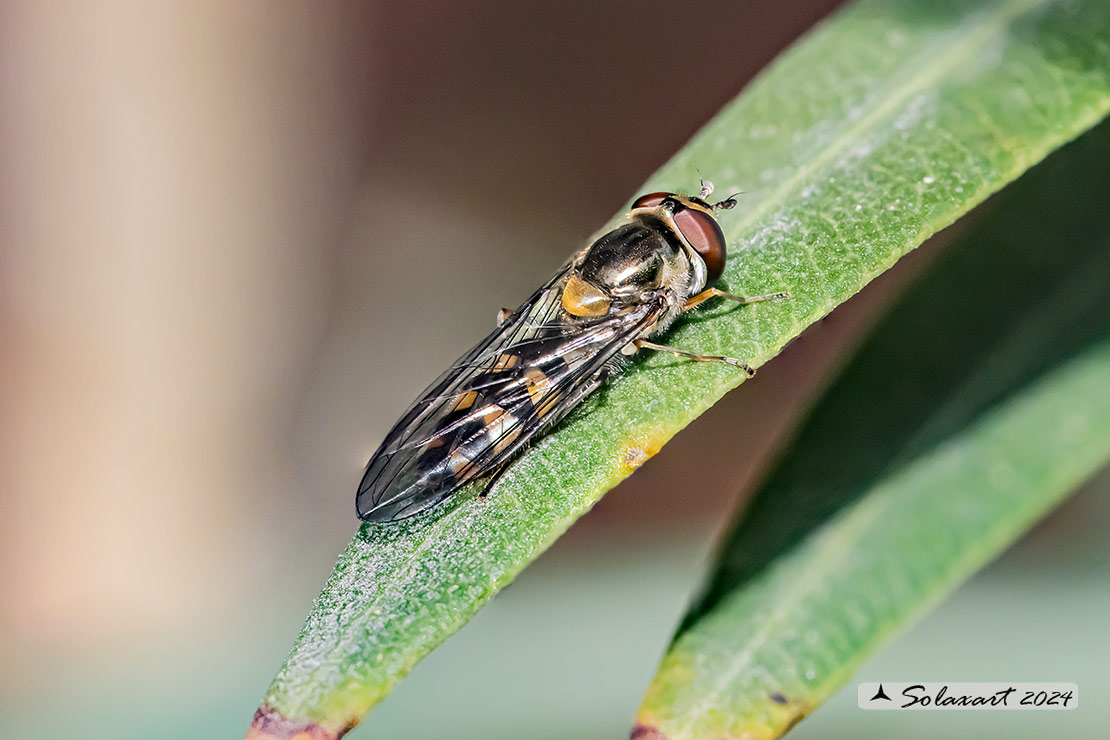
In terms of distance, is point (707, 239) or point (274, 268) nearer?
point (707, 239)

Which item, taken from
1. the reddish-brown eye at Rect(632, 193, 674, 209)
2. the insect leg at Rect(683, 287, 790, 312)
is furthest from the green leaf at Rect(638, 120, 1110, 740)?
the reddish-brown eye at Rect(632, 193, 674, 209)

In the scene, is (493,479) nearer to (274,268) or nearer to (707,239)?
(707,239)

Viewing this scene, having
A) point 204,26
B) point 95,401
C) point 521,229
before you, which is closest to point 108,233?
point 95,401

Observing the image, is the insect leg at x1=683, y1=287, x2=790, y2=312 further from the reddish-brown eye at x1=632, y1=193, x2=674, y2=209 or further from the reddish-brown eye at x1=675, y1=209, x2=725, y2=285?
the reddish-brown eye at x1=632, y1=193, x2=674, y2=209

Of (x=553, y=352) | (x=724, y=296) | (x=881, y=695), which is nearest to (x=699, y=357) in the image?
(x=724, y=296)

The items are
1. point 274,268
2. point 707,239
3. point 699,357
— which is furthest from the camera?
point 274,268

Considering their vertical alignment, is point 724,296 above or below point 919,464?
above
